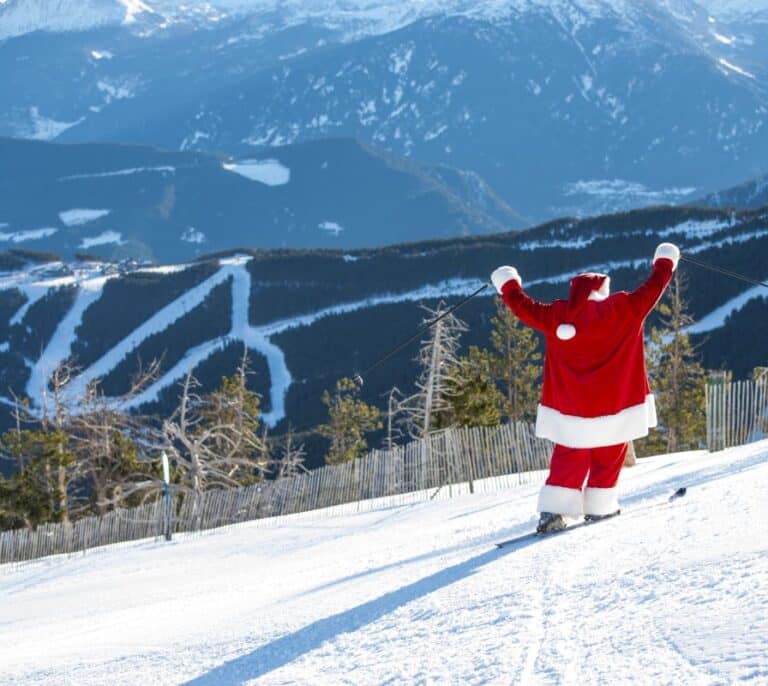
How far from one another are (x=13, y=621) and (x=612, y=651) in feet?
20.1

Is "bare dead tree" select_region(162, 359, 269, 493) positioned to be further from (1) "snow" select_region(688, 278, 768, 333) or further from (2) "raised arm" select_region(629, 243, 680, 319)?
(1) "snow" select_region(688, 278, 768, 333)

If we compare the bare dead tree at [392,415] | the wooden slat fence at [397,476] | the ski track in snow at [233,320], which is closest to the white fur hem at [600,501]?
the wooden slat fence at [397,476]

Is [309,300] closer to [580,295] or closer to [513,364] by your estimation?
[513,364]

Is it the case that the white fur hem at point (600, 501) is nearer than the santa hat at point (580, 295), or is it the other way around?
the santa hat at point (580, 295)

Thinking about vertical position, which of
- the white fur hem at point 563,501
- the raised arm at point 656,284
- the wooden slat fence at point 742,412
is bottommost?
the wooden slat fence at point 742,412

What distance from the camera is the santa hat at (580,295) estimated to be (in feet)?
19.6

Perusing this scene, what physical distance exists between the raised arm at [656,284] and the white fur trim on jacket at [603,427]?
0.52m

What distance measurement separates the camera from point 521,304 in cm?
624

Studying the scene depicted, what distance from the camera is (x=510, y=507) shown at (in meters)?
9.12

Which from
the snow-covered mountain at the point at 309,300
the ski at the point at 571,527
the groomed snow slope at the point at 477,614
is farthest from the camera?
the snow-covered mountain at the point at 309,300

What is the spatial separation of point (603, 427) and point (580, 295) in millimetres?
704

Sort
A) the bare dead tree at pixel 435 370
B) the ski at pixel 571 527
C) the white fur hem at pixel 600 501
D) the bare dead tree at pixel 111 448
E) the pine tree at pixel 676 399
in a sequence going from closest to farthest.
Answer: the ski at pixel 571 527, the white fur hem at pixel 600 501, the bare dead tree at pixel 435 370, the bare dead tree at pixel 111 448, the pine tree at pixel 676 399

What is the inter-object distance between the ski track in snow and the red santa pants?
11122cm

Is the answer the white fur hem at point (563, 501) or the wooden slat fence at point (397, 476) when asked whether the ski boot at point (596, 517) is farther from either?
the wooden slat fence at point (397, 476)
